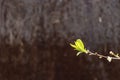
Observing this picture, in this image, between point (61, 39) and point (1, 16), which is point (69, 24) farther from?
point (1, 16)

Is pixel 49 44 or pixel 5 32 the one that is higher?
pixel 5 32

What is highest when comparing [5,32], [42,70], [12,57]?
[5,32]

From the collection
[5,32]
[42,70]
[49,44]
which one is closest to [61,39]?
[49,44]

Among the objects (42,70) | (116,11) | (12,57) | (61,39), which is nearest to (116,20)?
(116,11)

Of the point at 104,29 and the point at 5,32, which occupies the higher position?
the point at 5,32

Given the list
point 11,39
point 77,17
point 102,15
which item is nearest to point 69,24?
point 77,17

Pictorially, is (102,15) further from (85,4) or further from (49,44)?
(49,44)
